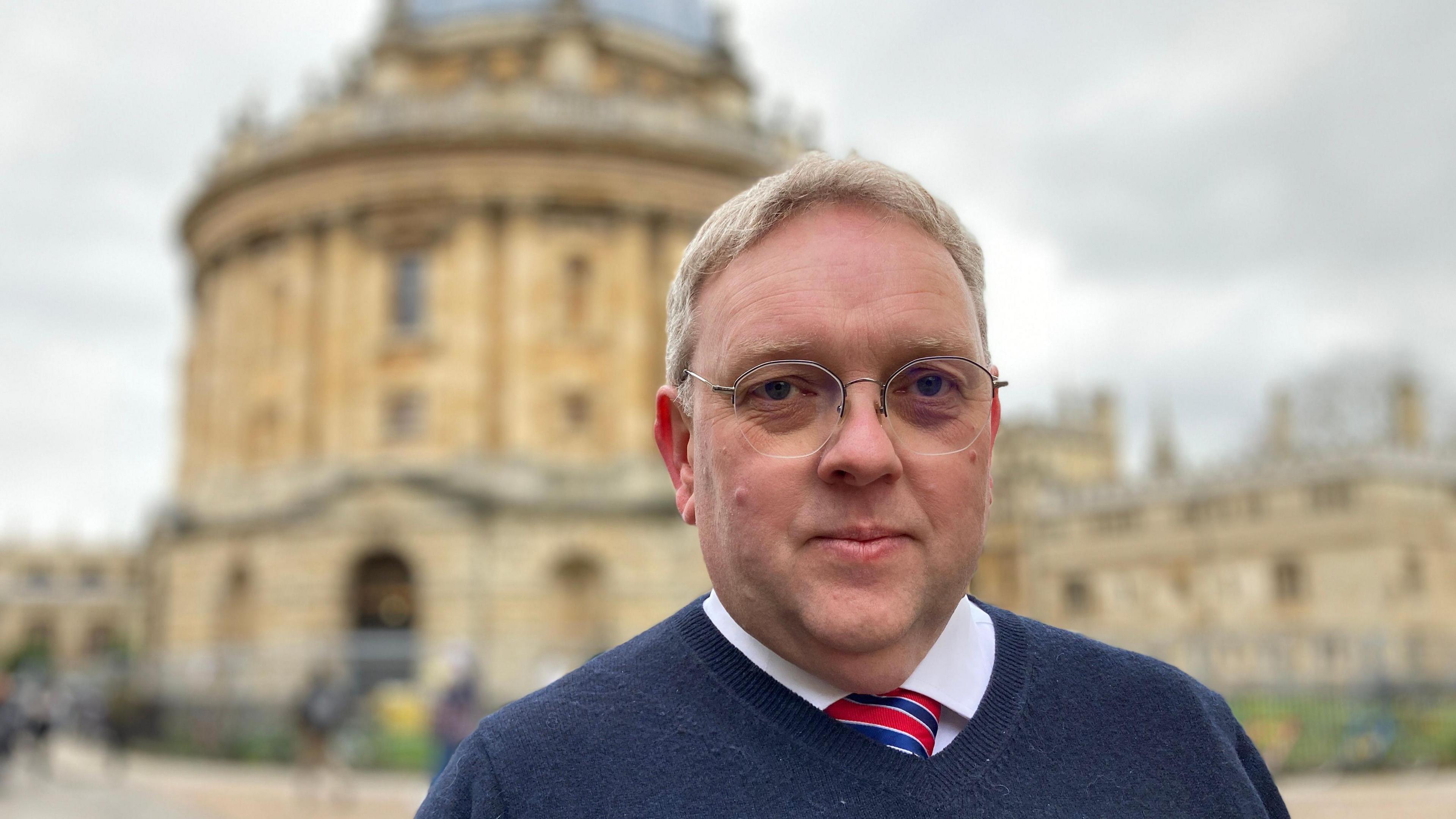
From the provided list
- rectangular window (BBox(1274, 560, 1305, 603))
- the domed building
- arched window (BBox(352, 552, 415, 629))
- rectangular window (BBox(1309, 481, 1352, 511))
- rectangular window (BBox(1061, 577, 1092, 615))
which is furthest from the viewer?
rectangular window (BBox(1061, 577, 1092, 615))

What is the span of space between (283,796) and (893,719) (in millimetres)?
18287

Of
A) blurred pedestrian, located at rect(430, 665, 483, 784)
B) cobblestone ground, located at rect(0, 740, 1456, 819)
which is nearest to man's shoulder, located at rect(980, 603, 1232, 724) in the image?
blurred pedestrian, located at rect(430, 665, 483, 784)

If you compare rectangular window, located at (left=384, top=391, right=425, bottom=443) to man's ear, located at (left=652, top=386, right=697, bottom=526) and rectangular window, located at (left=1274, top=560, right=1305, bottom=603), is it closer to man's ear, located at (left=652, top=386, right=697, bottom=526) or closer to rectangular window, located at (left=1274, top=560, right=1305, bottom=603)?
rectangular window, located at (left=1274, top=560, right=1305, bottom=603)

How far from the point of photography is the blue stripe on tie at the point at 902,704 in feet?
6.19

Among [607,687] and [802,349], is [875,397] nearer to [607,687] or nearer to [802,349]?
[802,349]

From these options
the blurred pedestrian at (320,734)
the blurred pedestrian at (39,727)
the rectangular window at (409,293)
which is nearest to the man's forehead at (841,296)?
the blurred pedestrian at (320,734)

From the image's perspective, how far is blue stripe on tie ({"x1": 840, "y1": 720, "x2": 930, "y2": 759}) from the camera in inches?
73.1

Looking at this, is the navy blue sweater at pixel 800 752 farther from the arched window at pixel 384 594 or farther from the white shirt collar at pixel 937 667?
the arched window at pixel 384 594

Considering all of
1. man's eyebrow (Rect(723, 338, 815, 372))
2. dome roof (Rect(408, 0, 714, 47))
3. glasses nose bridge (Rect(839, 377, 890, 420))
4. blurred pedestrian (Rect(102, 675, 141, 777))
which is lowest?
blurred pedestrian (Rect(102, 675, 141, 777))

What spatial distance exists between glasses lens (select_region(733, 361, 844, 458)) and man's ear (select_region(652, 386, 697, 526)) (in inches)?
10.2

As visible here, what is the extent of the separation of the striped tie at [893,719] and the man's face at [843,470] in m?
0.09

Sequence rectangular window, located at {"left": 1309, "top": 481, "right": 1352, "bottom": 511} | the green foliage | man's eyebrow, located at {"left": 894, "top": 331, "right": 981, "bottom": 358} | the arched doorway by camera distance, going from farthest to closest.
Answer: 1. rectangular window, located at {"left": 1309, "top": 481, "right": 1352, "bottom": 511}
2. the arched doorway
3. the green foliage
4. man's eyebrow, located at {"left": 894, "top": 331, "right": 981, "bottom": 358}

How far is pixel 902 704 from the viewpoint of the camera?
A: 190cm

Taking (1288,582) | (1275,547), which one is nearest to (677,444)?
(1288,582)
